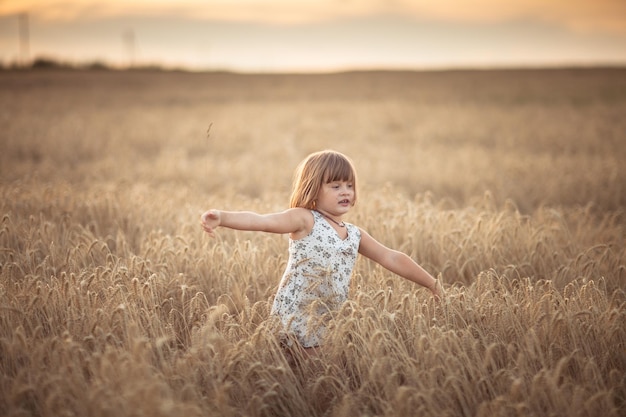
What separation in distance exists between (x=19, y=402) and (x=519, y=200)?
22.5 ft

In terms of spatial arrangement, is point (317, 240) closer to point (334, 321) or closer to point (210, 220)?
point (334, 321)

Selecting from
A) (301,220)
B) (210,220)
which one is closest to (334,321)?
(301,220)

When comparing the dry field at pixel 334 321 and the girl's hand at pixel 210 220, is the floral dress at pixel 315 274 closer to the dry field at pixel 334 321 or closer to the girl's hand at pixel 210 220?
the dry field at pixel 334 321

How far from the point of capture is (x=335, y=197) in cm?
303

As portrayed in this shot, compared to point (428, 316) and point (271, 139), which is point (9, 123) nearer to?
point (271, 139)

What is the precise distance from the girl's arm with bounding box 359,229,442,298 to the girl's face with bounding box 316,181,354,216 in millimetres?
240

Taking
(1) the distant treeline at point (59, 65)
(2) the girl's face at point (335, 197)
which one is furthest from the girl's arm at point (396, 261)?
(1) the distant treeline at point (59, 65)

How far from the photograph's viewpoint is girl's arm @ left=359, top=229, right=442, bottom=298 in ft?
10.4

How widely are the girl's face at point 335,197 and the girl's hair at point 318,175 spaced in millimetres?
27

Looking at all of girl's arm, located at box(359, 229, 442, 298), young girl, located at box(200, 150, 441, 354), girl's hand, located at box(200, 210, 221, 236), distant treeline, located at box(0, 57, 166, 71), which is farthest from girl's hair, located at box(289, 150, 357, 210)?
distant treeline, located at box(0, 57, 166, 71)

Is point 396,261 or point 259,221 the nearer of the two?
point 259,221

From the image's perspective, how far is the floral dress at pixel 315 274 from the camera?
2.94 meters

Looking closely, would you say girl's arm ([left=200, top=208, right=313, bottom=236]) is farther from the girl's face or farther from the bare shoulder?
the girl's face

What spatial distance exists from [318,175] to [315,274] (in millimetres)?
575
